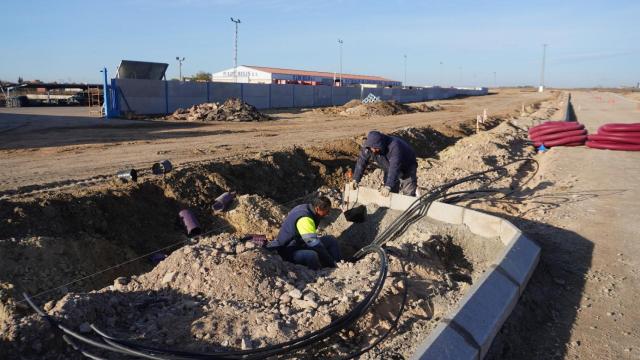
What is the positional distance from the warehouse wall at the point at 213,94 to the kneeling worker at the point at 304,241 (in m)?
21.1

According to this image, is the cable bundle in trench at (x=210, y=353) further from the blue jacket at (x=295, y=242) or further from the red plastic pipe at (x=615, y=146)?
the red plastic pipe at (x=615, y=146)

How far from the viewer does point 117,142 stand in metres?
15.8

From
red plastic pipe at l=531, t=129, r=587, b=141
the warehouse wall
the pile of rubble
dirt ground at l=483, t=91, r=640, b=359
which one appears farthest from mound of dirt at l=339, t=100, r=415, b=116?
dirt ground at l=483, t=91, r=640, b=359

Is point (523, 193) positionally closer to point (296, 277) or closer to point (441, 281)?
point (441, 281)

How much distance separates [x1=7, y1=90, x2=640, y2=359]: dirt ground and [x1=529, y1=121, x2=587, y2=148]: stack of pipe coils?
545mm

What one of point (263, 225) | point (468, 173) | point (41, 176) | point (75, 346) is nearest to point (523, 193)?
point (468, 173)

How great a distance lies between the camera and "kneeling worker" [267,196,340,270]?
20.5 feet

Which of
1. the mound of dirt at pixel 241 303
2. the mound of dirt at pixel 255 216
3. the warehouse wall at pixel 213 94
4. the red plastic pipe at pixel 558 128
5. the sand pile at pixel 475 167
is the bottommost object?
the mound of dirt at pixel 255 216

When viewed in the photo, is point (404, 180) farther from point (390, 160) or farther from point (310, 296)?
point (310, 296)

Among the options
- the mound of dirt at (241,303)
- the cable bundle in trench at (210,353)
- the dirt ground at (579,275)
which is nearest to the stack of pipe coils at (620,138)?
the dirt ground at (579,275)

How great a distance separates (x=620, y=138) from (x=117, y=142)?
48.6ft

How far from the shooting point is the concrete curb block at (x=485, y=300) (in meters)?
3.73

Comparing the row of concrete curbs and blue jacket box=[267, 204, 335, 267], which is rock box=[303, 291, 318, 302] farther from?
the row of concrete curbs

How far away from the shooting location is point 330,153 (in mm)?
14094
